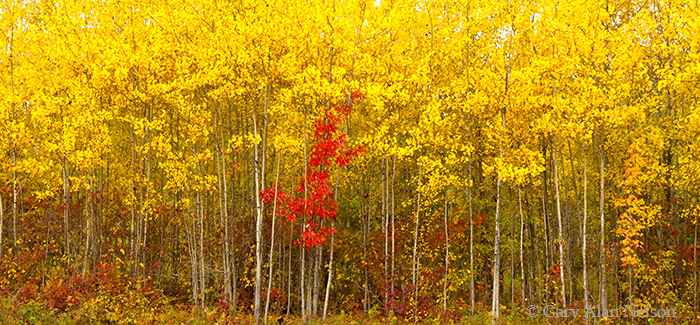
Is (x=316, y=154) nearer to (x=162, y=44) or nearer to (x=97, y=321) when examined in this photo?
(x=162, y=44)

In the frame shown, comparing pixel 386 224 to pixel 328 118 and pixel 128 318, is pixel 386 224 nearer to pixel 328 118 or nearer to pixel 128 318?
pixel 328 118

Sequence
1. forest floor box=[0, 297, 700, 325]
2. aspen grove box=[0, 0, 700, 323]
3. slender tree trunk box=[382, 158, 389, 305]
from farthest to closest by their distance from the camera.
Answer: slender tree trunk box=[382, 158, 389, 305], aspen grove box=[0, 0, 700, 323], forest floor box=[0, 297, 700, 325]

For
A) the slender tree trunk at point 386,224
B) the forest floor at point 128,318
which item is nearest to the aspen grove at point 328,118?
the forest floor at point 128,318

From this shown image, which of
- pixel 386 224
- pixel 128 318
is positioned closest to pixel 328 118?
pixel 386 224

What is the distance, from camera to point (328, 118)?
12.5 meters

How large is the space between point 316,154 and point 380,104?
1853 millimetres

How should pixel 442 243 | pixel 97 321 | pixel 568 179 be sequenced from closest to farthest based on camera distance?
1. pixel 97 321
2. pixel 442 243
3. pixel 568 179

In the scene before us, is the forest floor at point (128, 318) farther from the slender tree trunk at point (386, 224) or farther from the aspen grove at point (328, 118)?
the slender tree trunk at point (386, 224)

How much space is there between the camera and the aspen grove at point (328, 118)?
12.1 metres

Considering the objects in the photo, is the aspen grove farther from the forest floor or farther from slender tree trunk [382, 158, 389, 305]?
slender tree trunk [382, 158, 389, 305]

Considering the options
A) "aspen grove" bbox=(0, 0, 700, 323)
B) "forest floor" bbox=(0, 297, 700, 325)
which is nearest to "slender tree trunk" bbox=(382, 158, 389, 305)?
"aspen grove" bbox=(0, 0, 700, 323)

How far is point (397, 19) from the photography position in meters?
12.8

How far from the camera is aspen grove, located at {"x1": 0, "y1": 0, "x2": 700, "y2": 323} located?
12086mm

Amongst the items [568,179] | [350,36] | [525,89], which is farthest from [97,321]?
[568,179]
